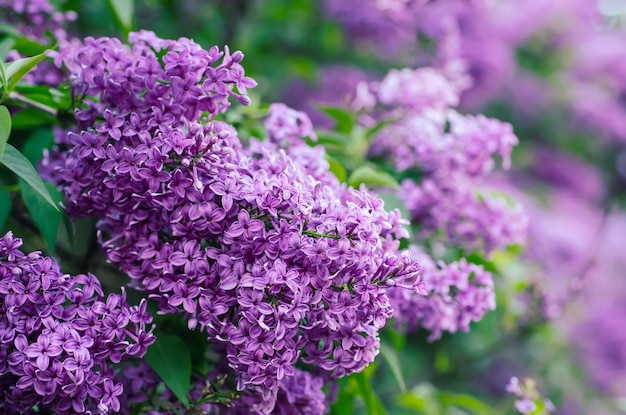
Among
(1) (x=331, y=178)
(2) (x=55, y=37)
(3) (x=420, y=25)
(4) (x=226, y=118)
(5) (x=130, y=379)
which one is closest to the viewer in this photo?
(5) (x=130, y=379)

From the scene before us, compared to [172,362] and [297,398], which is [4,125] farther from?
[297,398]

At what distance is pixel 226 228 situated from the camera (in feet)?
3.09

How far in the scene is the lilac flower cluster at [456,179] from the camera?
1.44 metres

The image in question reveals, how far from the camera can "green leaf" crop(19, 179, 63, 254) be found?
3.52 ft

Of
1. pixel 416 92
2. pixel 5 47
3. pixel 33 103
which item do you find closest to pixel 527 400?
pixel 416 92

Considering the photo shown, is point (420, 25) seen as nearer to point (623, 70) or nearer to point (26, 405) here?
point (623, 70)

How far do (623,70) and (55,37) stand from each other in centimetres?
323

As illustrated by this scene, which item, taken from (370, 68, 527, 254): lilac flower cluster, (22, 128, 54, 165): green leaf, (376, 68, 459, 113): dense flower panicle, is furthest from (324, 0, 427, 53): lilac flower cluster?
(22, 128, 54, 165): green leaf

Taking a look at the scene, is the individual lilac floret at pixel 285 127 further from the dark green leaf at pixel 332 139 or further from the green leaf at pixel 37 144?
the green leaf at pixel 37 144

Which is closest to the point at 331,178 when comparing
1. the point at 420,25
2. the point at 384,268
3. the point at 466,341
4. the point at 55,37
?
the point at 384,268

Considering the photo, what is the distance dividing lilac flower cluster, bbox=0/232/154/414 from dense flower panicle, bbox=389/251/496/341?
49cm

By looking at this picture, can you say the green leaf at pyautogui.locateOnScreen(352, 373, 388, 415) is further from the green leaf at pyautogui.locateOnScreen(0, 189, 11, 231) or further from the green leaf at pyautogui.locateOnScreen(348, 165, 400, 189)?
the green leaf at pyautogui.locateOnScreen(0, 189, 11, 231)

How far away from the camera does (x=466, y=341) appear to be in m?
2.04

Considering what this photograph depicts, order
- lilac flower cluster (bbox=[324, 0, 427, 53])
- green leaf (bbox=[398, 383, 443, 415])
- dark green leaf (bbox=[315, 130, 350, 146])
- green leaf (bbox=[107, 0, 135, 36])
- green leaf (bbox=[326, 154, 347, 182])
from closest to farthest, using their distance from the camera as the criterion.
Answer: green leaf (bbox=[326, 154, 347, 182]) → green leaf (bbox=[107, 0, 135, 36]) → dark green leaf (bbox=[315, 130, 350, 146]) → green leaf (bbox=[398, 383, 443, 415]) → lilac flower cluster (bbox=[324, 0, 427, 53])
